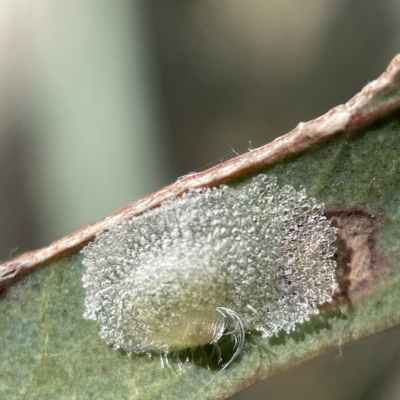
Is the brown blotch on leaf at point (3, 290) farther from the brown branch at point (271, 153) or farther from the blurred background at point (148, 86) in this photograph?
the blurred background at point (148, 86)

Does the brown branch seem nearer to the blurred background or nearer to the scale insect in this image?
the scale insect

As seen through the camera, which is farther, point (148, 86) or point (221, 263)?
point (148, 86)

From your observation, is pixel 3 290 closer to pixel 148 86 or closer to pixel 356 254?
pixel 356 254

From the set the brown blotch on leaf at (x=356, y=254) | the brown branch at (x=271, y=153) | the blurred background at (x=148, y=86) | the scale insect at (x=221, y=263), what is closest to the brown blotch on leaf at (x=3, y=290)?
the brown branch at (x=271, y=153)

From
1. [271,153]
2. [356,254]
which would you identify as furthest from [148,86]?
[356,254]

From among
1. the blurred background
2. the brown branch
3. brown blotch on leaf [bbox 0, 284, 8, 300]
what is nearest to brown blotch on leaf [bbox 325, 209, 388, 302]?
the brown branch

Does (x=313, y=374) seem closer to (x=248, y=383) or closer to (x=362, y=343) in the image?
(x=362, y=343)

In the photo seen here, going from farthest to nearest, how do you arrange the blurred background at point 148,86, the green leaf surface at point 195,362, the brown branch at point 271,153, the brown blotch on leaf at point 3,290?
the blurred background at point 148,86, the brown blotch on leaf at point 3,290, the green leaf surface at point 195,362, the brown branch at point 271,153
